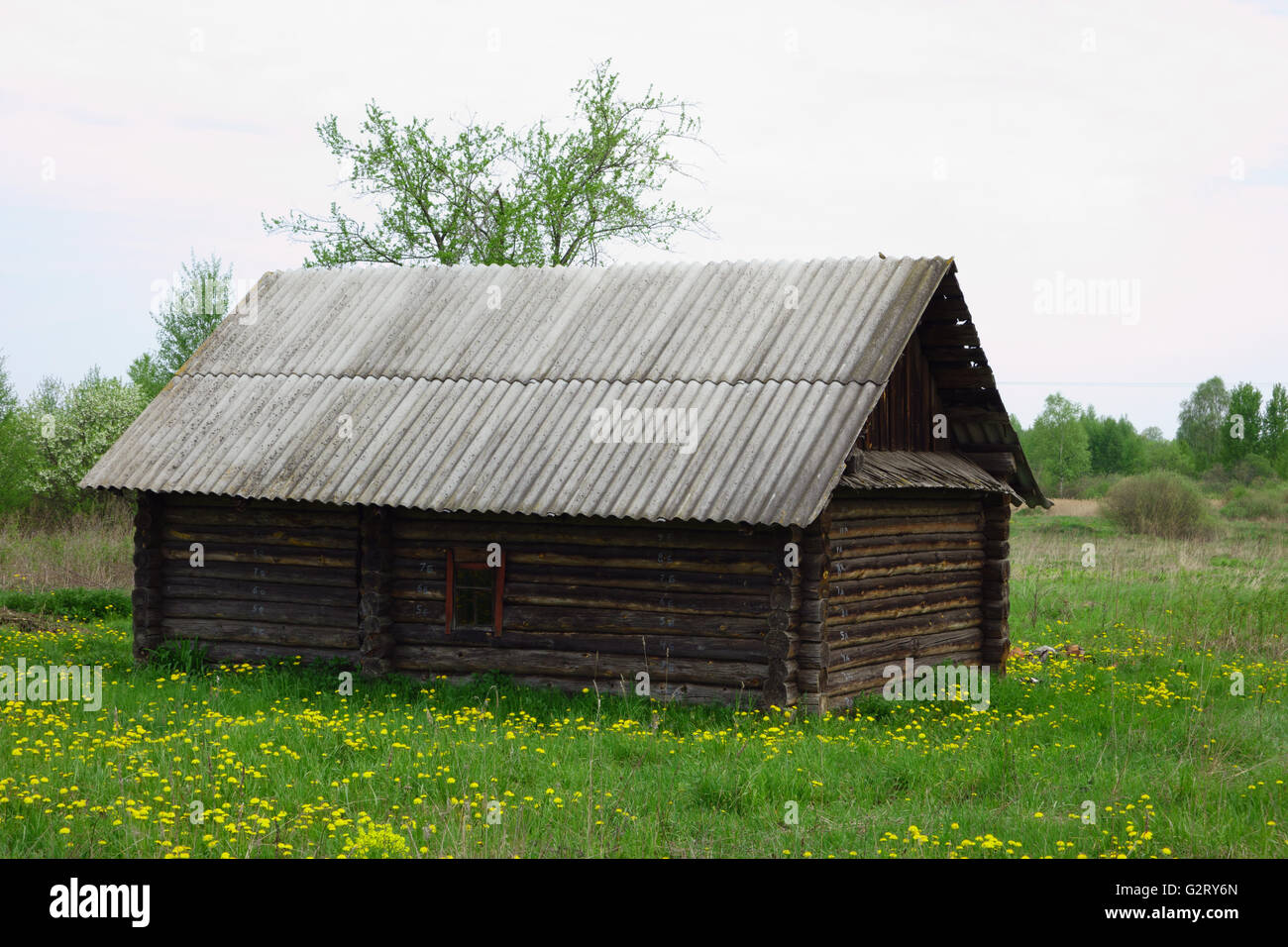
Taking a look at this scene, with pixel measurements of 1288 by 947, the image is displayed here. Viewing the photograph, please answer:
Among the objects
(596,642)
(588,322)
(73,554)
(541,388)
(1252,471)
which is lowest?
(596,642)

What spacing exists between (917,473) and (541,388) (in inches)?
175

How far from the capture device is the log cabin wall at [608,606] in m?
12.5

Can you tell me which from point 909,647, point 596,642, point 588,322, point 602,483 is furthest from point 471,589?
point 909,647

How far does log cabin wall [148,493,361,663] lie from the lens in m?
14.5

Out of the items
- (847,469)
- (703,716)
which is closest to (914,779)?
(703,716)

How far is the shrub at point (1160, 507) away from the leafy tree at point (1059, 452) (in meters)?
25.7

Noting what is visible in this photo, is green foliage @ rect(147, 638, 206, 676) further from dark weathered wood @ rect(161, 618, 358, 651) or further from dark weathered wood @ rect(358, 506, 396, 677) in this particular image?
dark weathered wood @ rect(358, 506, 396, 677)

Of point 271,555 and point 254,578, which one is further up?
point 271,555

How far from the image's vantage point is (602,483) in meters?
12.7

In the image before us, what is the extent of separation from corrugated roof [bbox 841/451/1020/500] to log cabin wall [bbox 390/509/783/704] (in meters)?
1.09

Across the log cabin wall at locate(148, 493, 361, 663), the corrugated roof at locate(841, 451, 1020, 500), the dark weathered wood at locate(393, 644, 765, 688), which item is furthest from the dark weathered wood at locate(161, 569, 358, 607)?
the corrugated roof at locate(841, 451, 1020, 500)

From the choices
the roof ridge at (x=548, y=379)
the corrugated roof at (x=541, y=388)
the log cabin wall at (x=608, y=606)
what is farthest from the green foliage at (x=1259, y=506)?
the log cabin wall at (x=608, y=606)

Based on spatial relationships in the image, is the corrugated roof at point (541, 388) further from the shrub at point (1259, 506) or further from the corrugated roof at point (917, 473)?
the shrub at point (1259, 506)

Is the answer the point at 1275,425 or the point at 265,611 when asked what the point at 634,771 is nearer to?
the point at 265,611
